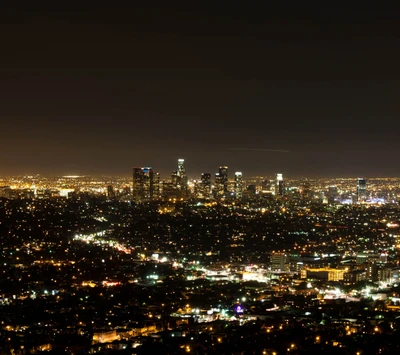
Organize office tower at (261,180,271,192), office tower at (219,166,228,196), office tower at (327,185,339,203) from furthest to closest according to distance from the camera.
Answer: office tower at (261,180,271,192) < office tower at (327,185,339,203) < office tower at (219,166,228,196)

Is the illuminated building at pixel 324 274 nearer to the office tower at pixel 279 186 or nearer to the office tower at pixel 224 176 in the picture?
the office tower at pixel 224 176

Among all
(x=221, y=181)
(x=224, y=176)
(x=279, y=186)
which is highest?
(x=224, y=176)

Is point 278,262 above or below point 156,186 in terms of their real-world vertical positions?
below

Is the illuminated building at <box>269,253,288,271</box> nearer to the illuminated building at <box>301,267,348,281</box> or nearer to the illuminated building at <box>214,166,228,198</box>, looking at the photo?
the illuminated building at <box>301,267,348,281</box>

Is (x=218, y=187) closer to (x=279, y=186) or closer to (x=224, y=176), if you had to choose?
(x=224, y=176)

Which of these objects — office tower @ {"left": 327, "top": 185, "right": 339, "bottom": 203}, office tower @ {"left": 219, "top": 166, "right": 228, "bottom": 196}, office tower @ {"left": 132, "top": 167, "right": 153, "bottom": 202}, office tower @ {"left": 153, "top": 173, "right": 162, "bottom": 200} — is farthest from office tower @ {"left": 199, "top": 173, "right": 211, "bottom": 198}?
office tower @ {"left": 327, "top": 185, "right": 339, "bottom": 203}

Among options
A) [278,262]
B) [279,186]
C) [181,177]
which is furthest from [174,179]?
[278,262]

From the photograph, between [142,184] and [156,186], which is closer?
[142,184]

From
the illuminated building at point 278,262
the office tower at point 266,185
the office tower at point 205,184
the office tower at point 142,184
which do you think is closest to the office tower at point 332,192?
the office tower at point 266,185

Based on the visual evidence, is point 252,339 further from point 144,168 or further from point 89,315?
point 144,168
